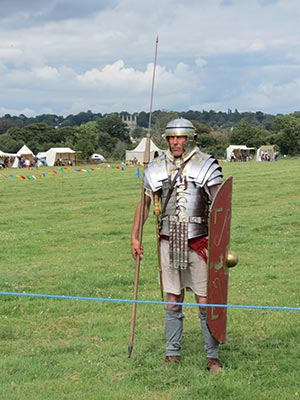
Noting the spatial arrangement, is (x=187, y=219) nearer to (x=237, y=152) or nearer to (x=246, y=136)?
(x=237, y=152)

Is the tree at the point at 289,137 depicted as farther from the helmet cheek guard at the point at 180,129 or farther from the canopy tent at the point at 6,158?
the helmet cheek guard at the point at 180,129

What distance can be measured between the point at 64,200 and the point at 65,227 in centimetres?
791

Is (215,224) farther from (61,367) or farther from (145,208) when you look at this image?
(61,367)

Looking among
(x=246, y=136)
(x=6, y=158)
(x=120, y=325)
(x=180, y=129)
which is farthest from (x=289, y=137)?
(x=180, y=129)

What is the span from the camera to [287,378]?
209 inches

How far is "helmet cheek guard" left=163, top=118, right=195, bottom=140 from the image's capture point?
5410mm

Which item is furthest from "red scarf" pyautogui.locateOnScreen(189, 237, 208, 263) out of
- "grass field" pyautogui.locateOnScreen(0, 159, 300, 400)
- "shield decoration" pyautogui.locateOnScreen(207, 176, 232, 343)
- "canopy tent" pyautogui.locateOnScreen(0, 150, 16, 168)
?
"canopy tent" pyautogui.locateOnScreen(0, 150, 16, 168)

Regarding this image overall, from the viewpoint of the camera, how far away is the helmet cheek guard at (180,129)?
17.7 ft

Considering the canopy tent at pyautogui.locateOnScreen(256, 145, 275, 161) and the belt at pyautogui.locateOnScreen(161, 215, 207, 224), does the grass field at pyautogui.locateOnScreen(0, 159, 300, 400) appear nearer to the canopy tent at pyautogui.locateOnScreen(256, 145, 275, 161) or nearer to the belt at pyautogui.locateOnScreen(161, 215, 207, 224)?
the belt at pyautogui.locateOnScreen(161, 215, 207, 224)

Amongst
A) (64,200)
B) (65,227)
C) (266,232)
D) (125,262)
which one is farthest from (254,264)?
(64,200)

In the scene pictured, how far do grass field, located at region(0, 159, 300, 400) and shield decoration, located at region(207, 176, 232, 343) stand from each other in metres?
0.48

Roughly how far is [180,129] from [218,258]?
3.68ft

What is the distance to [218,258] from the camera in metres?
5.18

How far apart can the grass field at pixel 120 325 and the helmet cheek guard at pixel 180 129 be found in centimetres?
199
